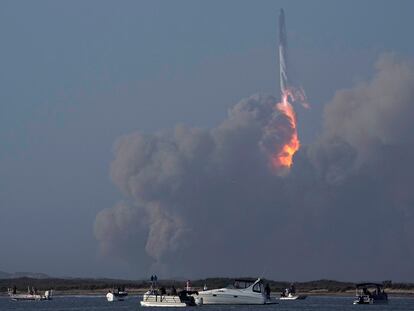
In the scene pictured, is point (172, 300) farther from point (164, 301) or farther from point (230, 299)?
point (230, 299)

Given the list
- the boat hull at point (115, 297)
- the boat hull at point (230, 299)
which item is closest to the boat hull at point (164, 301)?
the boat hull at point (230, 299)

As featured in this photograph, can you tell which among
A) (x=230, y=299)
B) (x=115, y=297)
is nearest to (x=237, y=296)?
(x=230, y=299)

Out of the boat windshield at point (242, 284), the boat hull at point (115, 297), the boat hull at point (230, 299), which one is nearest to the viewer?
the boat hull at point (230, 299)

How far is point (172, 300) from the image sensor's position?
145m

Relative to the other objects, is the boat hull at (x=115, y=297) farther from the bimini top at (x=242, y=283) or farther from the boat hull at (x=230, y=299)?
the boat hull at (x=230, y=299)

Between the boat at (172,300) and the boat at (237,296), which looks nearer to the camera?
the boat at (172,300)

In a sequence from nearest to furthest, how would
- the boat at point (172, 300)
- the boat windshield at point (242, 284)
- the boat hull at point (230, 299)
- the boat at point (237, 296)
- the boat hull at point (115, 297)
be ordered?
the boat at point (172, 300) < the boat hull at point (230, 299) < the boat at point (237, 296) < the boat windshield at point (242, 284) < the boat hull at point (115, 297)

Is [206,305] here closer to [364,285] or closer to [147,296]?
A: [147,296]

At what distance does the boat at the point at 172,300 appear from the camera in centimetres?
14388

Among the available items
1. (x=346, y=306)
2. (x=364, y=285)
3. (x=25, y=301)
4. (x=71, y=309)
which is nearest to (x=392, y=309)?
(x=346, y=306)

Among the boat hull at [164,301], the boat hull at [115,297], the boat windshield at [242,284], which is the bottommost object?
the boat hull at [164,301]

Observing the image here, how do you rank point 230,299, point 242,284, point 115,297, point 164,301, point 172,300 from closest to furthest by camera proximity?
point 172,300
point 164,301
point 230,299
point 242,284
point 115,297

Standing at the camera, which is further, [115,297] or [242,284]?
[115,297]

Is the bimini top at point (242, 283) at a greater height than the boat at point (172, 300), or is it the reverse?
the bimini top at point (242, 283)
